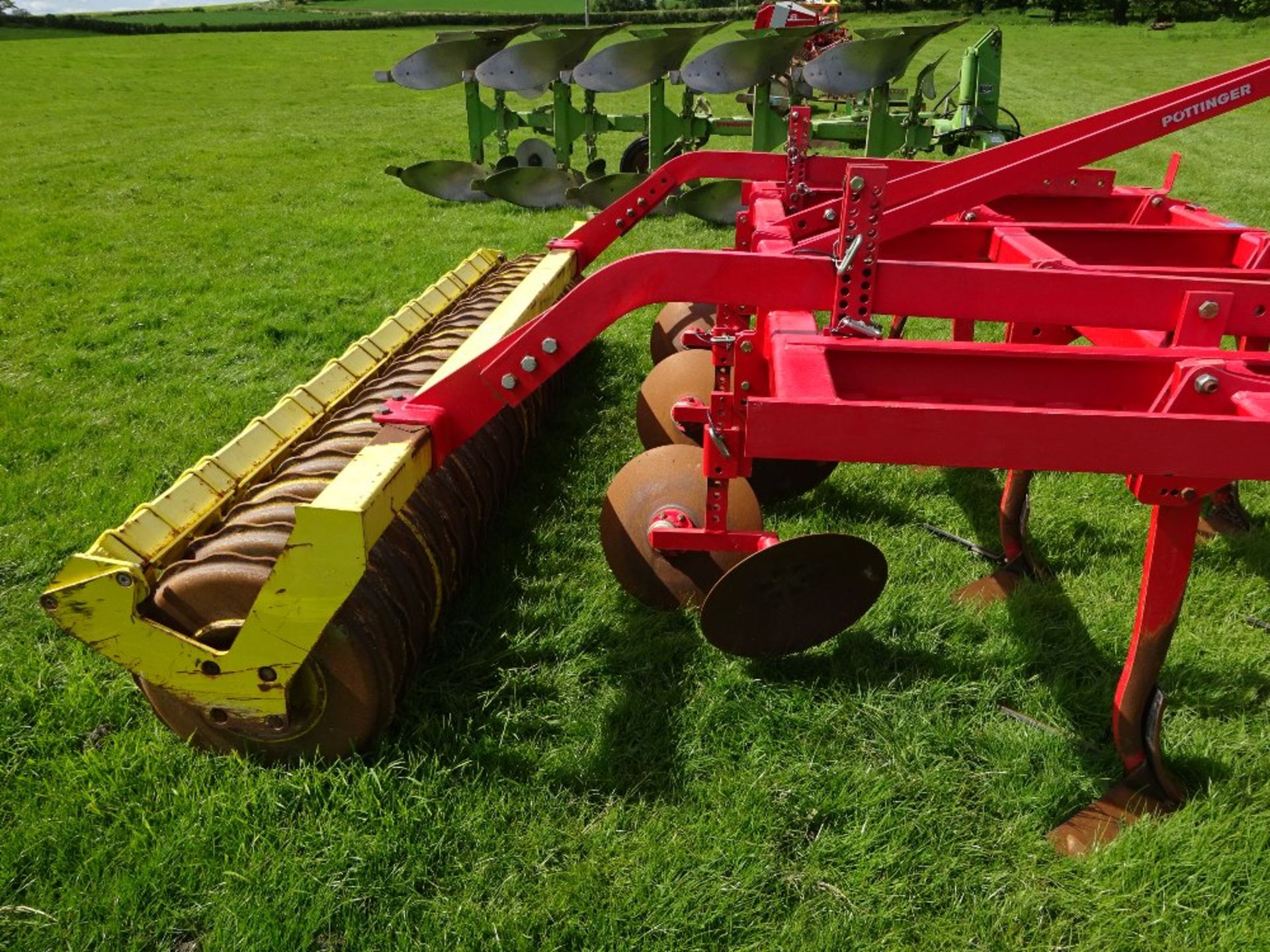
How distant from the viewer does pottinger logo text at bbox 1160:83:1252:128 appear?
2.87 meters

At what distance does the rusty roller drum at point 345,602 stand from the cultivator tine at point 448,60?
513 cm

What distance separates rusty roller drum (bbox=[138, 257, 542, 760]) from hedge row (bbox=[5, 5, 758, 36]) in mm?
38158

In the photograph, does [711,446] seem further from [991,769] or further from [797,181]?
[797,181]

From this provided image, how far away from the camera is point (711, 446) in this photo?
8.11 feet

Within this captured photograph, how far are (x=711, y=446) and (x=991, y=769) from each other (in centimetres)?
114

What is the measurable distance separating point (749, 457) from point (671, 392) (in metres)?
1.44

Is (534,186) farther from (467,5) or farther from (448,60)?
(467,5)

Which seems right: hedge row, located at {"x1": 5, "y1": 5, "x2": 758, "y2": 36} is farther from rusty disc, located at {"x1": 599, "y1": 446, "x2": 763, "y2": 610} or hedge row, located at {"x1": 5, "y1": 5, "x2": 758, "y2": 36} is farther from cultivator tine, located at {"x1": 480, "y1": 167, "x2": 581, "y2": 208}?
rusty disc, located at {"x1": 599, "y1": 446, "x2": 763, "y2": 610}

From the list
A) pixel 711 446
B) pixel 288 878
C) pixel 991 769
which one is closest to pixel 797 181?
pixel 711 446

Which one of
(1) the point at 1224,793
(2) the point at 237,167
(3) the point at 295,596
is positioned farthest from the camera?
(2) the point at 237,167

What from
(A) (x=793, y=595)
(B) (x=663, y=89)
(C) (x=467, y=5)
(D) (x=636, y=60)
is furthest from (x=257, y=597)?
Answer: (C) (x=467, y=5)

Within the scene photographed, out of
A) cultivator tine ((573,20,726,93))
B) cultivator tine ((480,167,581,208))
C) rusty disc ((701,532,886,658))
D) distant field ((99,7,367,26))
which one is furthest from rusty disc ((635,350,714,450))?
distant field ((99,7,367,26))

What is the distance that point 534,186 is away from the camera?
817 cm

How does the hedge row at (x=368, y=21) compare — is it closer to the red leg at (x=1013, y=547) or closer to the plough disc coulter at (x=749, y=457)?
the red leg at (x=1013, y=547)
